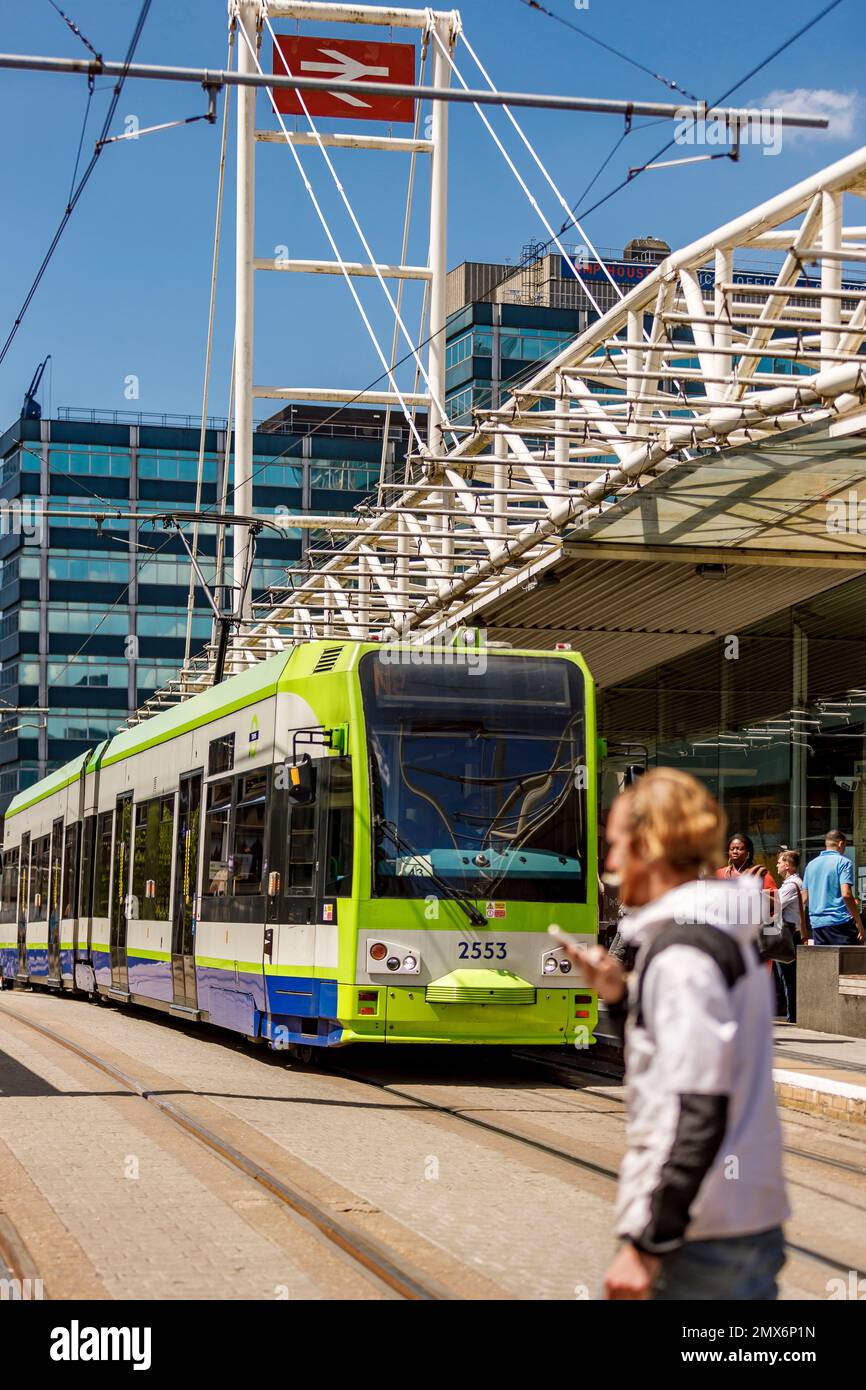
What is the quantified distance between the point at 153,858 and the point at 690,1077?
16.0m

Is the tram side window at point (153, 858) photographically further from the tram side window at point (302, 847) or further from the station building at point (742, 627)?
the station building at point (742, 627)

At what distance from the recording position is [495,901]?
13.3 meters

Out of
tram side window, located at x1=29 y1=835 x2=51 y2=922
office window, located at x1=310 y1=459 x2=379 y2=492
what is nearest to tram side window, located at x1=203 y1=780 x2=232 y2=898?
tram side window, located at x1=29 y1=835 x2=51 y2=922

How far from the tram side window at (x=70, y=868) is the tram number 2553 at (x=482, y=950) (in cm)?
1226

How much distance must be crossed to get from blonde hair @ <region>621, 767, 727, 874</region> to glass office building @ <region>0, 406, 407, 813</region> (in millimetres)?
94033

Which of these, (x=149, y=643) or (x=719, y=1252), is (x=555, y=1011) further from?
(x=149, y=643)

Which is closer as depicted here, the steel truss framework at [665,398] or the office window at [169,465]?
the steel truss framework at [665,398]

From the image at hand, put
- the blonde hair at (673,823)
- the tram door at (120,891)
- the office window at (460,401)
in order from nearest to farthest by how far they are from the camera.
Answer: the blonde hair at (673,823) → the tram door at (120,891) → the office window at (460,401)

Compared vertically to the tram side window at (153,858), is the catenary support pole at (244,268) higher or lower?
higher

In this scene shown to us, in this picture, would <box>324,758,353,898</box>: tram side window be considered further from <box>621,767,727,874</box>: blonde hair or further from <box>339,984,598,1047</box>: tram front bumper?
<box>621,767,727,874</box>: blonde hair

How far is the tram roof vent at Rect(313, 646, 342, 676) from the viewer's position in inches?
541

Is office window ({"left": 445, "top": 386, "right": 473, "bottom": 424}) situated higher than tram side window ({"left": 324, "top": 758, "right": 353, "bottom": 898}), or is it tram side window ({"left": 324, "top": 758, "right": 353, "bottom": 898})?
office window ({"left": 445, "top": 386, "right": 473, "bottom": 424})

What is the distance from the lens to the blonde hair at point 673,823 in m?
3.67

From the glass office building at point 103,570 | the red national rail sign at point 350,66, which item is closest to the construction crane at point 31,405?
the glass office building at point 103,570
